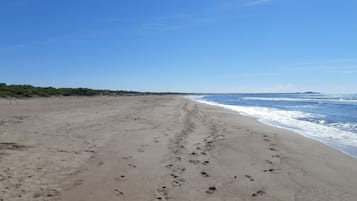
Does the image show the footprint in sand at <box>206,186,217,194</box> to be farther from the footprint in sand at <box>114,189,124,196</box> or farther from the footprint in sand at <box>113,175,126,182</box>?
the footprint in sand at <box>113,175,126,182</box>

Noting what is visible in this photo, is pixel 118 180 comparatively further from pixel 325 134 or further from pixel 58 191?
pixel 325 134

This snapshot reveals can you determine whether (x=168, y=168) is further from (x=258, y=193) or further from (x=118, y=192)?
(x=258, y=193)

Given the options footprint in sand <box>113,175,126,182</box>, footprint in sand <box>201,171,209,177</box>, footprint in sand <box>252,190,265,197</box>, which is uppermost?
footprint in sand <box>201,171,209,177</box>

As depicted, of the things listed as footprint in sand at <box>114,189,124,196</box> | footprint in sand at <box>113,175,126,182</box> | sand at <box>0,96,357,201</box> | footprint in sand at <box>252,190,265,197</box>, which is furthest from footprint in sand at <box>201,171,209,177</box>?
footprint in sand at <box>114,189,124,196</box>

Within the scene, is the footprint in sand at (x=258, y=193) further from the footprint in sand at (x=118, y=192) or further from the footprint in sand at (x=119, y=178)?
the footprint in sand at (x=119, y=178)

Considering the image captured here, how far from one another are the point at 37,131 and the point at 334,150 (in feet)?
32.5

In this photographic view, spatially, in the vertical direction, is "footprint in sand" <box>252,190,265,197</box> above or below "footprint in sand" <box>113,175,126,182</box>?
below

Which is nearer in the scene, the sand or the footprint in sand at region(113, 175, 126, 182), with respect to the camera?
the sand

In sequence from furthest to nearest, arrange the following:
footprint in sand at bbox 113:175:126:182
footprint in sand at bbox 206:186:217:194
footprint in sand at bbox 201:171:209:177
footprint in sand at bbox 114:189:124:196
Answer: footprint in sand at bbox 201:171:209:177 → footprint in sand at bbox 113:175:126:182 → footprint in sand at bbox 206:186:217:194 → footprint in sand at bbox 114:189:124:196

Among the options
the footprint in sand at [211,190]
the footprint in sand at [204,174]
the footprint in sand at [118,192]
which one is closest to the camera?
the footprint in sand at [118,192]

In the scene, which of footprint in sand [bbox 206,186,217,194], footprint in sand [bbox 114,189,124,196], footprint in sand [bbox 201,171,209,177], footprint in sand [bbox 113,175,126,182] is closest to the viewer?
footprint in sand [bbox 114,189,124,196]

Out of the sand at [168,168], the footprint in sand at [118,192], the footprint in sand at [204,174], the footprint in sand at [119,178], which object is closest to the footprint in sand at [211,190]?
the sand at [168,168]

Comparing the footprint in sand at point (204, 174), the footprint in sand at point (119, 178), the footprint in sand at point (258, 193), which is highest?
the footprint in sand at point (204, 174)

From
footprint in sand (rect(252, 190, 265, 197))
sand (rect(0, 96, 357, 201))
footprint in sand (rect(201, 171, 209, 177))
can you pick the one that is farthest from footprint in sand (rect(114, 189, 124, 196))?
footprint in sand (rect(252, 190, 265, 197))
